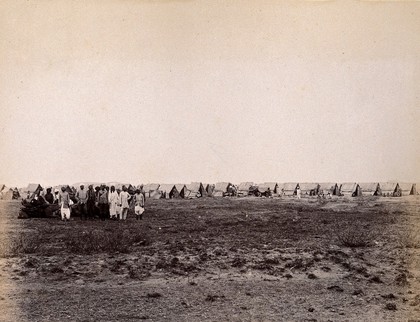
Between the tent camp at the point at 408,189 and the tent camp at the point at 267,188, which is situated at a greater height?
the tent camp at the point at 408,189

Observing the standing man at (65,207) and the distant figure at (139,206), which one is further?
the distant figure at (139,206)

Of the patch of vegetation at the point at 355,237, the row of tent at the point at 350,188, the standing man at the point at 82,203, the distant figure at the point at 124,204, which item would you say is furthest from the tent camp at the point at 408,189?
the standing man at the point at 82,203

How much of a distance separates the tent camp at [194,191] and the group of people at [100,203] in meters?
10.7

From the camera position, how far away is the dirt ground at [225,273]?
19.4ft

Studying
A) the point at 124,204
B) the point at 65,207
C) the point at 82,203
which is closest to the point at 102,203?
the point at 82,203

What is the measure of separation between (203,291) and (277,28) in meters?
4.17

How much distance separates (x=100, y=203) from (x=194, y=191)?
1144 cm

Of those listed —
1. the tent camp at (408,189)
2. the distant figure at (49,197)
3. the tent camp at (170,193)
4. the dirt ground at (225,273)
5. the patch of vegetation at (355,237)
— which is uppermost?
the tent camp at (408,189)

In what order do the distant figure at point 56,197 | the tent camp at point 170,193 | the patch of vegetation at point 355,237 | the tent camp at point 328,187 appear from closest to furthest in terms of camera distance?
the patch of vegetation at point 355,237 → the distant figure at point 56,197 → the tent camp at point 328,187 → the tent camp at point 170,193

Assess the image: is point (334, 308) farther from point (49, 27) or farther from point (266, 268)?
point (49, 27)

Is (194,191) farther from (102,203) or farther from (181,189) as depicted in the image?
(102,203)

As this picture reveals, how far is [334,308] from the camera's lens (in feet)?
19.6

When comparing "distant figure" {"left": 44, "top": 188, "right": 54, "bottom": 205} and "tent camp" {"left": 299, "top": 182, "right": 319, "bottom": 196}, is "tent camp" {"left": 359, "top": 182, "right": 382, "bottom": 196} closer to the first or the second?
"tent camp" {"left": 299, "top": 182, "right": 319, "bottom": 196}

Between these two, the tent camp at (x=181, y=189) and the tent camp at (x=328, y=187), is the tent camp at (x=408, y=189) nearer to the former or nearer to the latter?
the tent camp at (x=328, y=187)
